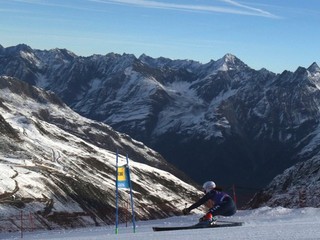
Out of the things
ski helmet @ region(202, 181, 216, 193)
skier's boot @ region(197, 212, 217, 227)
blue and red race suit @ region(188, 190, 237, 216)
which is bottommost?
skier's boot @ region(197, 212, 217, 227)

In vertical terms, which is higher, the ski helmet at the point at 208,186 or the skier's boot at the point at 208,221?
the ski helmet at the point at 208,186

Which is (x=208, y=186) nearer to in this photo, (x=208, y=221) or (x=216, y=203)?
(x=216, y=203)

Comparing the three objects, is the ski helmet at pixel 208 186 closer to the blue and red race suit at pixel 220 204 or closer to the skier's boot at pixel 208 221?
the blue and red race suit at pixel 220 204

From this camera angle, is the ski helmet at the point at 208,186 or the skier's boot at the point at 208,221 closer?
the ski helmet at the point at 208,186

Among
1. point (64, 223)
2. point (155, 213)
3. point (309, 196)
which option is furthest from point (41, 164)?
point (309, 196)

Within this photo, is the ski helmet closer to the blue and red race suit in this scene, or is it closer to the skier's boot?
the blue and red race suit

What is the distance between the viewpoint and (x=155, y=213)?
187 m

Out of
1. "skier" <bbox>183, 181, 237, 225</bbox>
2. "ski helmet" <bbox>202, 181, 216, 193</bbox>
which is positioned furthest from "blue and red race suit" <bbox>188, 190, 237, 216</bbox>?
"ski helmet" <bbox>202, 181, 216, 193</bbox>

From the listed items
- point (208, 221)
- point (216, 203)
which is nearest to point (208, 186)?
point (216, 203)

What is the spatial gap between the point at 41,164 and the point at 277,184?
95.3 metres

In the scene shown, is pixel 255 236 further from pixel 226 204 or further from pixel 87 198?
pixel 87 198

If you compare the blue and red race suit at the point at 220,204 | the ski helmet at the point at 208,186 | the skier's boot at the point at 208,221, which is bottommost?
the skier's boot at the point at 208,221

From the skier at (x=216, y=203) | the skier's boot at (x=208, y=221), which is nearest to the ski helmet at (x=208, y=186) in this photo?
the skier at (x=216, y=203)

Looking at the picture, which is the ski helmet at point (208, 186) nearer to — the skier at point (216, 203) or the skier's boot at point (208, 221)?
the skier at point (216, 203)
